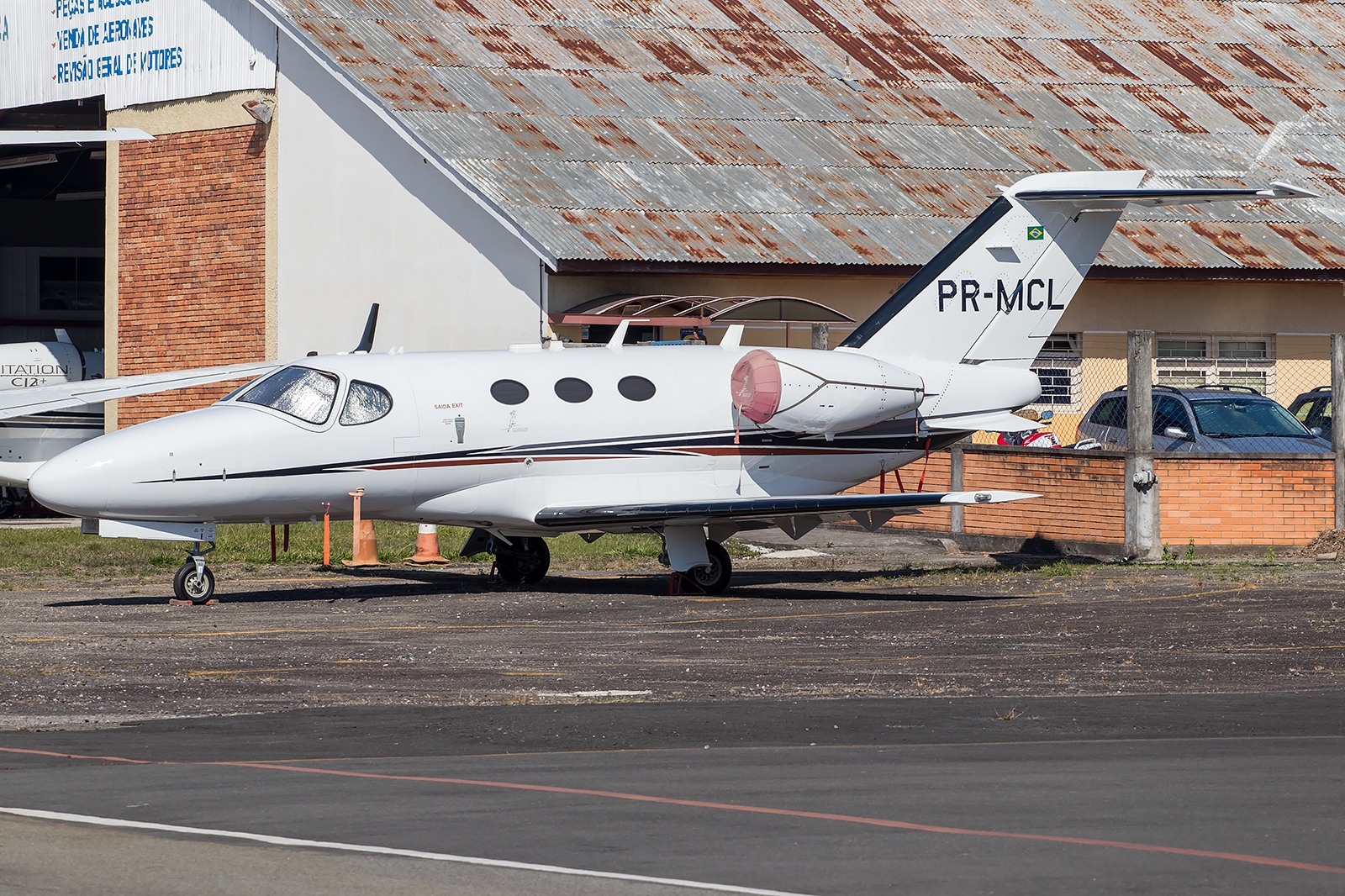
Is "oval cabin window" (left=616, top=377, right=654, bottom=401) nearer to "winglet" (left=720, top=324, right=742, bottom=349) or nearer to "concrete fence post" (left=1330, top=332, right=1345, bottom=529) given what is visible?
"winglet" (left=720, top=324, right=742, bottom=349)

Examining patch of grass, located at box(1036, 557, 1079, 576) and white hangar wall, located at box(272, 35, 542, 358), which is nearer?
patch of grass, located at box(1036, 557, 1079, 576)

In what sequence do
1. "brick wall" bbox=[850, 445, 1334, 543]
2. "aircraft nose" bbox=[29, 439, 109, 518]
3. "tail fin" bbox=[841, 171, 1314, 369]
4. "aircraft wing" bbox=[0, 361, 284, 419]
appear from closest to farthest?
"aircraft nose" bbox=[29, 439, 109, 518]
"aircraft wing" bbox=[0, 361, 284, 419]
"tail fin" bbox=[841, 171, 1314, 369]
"brick wall" bbox=[850, 445, 1334, 543]

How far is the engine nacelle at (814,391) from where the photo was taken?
1972 centimetres

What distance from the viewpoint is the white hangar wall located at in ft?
95.2

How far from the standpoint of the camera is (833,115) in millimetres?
33156

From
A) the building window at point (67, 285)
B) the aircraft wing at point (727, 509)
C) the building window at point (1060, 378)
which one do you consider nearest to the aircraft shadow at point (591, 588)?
the aircraft wing at point (727, 509)

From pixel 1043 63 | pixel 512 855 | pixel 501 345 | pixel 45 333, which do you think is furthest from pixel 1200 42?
pixel 512 855

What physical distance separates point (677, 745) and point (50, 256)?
37.3m

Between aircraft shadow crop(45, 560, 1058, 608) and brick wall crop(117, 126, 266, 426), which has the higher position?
brick wall crop(117, 126, 266, 426)

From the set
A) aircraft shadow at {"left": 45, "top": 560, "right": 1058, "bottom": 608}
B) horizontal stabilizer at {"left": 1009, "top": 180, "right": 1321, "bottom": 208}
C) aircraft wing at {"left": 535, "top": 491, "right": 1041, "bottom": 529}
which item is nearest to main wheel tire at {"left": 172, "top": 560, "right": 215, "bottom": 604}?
aircraft shadow at {"left": 45, "top": 560, "right": 1058, "bottom": 608}

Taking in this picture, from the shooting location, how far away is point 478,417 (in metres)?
19.0

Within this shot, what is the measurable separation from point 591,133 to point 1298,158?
42.1 feet

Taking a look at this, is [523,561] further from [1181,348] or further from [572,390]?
[1181,348]

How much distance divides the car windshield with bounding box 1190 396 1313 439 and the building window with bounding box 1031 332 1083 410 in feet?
8.43
